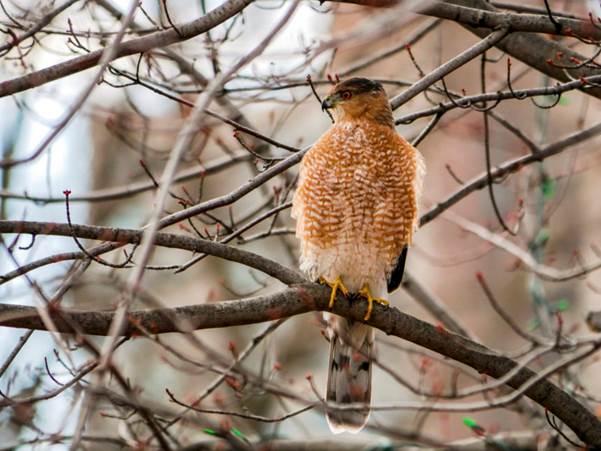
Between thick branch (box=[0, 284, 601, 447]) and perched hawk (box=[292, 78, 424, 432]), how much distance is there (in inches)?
17.9

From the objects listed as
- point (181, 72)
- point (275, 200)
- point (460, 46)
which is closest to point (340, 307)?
point (275, 200)

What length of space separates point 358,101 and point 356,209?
81 cm

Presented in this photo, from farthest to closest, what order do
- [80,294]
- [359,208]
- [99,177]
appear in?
1. [99,177]
2. [80,294]
3. [359,208]

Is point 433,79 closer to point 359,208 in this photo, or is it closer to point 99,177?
point 359,208

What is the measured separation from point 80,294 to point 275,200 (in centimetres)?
645

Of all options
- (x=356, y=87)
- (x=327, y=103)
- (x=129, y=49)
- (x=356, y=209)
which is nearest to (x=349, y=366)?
(x=356, y=209)

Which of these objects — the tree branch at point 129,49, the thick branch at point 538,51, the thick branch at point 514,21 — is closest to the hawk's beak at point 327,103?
the thick branch at point 538,51

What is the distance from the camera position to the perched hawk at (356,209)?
555 centimetres

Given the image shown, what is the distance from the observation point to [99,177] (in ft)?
43.8

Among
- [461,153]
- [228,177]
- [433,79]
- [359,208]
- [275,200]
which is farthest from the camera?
[228,177]

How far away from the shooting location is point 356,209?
218 inches

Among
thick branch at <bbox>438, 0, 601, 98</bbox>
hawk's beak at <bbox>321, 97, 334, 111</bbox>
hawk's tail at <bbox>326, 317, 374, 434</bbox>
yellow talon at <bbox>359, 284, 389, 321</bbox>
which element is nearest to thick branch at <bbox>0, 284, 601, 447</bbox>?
yellow talon at <bbox>359, 284, 389, 321</bbox>

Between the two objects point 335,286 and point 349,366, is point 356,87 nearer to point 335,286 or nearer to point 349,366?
point 335,286

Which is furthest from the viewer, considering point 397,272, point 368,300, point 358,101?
point 358,101
